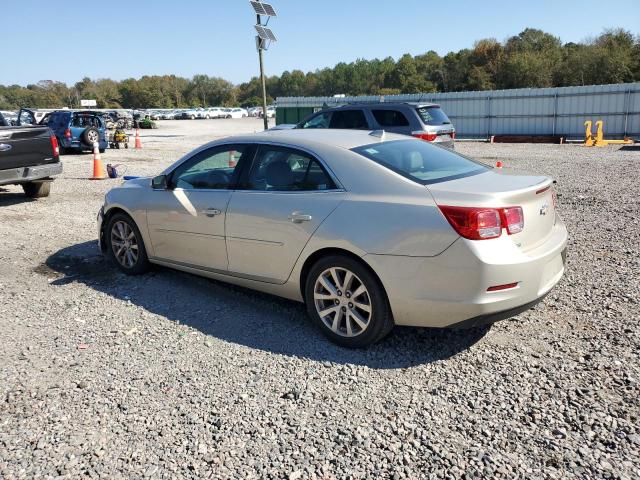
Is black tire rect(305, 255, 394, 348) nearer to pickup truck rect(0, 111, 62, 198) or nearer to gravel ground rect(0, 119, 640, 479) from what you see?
gravel ground rect(0, 119, 640, 479)

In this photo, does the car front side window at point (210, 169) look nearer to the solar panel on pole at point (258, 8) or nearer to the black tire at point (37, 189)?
the black tire at point (37, 189)

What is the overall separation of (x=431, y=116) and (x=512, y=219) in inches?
389

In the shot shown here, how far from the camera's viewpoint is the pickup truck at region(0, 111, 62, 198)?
9547 millimetres

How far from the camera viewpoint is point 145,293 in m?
5.41

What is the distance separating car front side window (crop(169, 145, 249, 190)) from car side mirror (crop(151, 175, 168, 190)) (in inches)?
2.6

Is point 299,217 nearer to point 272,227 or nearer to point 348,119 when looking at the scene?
point 272,227

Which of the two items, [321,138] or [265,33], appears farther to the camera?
[265,33]

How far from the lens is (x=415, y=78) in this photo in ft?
300

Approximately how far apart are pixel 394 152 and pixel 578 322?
203 centimetres

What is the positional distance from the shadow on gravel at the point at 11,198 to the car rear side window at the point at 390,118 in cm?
766

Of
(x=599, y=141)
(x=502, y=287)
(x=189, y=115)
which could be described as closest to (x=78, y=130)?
(x=502, y=287)

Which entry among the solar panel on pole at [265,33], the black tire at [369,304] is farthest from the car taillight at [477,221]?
the solar panel on pole at [265,33]

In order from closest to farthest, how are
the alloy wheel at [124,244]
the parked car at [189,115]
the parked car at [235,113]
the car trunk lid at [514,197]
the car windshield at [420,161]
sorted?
the car trunk lid at [514,197]
the car windshield at [420,161]
the alloy wheel at [124,244]
the parked car at [189,115]
the parked car at [235,113]

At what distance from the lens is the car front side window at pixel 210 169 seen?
195 inches
